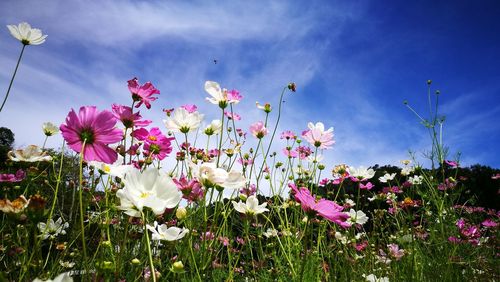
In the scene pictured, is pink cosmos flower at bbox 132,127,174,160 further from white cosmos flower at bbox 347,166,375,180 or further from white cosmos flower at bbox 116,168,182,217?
white cosmos flower at bbox 347,166,375,180

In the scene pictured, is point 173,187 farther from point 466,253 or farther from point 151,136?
point 466,253

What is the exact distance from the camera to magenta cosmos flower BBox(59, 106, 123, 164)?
85cm

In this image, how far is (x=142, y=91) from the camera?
3.92 ft

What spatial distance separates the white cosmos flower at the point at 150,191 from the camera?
677 millimetres

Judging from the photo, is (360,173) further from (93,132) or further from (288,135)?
(93,132)

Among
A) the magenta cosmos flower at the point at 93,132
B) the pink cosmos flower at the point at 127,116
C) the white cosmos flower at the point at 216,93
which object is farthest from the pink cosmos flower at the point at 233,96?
the magenta cosmos flower at the point at 93,132

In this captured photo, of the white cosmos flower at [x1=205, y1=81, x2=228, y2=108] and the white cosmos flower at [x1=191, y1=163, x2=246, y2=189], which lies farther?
the white cosmos flower at [x1=205, y1=81, x2=228, y2=108]

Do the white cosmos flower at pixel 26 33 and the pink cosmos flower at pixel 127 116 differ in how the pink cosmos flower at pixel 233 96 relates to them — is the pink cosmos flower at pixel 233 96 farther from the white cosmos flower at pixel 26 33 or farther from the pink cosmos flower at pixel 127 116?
the white cosmos flower at pixel 26 33

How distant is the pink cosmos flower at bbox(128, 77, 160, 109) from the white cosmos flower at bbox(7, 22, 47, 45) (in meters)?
0.91

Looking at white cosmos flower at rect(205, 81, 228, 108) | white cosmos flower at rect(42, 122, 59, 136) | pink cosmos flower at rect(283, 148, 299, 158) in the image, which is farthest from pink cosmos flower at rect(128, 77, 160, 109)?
pink cosmos flower at rect(283, 148, 299, 158)

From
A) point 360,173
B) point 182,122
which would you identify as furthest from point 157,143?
point 360,173

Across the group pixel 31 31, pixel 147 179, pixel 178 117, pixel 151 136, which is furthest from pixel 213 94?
pixel 31 31

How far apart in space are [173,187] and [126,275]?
1328 millimetres

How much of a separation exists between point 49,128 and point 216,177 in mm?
1576
